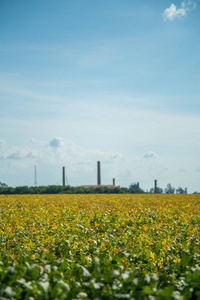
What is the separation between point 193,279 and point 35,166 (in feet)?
216

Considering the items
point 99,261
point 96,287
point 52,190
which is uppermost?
point 99,261

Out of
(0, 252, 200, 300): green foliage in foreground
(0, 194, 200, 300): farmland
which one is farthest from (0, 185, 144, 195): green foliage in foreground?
(0, 252, 200, 300): green foliage in foreground

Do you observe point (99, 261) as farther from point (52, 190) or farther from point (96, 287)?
point (52, 190)

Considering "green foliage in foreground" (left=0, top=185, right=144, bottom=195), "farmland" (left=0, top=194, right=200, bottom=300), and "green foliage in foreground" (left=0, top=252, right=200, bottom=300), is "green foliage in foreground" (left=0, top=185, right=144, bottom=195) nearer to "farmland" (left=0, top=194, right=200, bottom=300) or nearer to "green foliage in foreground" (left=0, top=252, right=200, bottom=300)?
"farmland" (left=0, top=194, right=200, bottom=300)

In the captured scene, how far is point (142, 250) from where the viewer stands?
23.9 feet

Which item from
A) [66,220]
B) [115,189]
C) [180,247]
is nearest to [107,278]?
[180,247]

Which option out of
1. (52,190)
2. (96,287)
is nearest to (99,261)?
(96,287)

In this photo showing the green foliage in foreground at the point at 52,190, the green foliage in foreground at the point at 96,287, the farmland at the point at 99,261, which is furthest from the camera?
the green foliage in foreground at the point at 52,190

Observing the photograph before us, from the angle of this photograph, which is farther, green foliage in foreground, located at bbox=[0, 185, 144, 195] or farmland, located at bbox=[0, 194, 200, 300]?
green foliage in foreground, located at bbox=[0, 185, 144, 195]

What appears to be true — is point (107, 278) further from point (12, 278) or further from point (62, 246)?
point (62, 246)

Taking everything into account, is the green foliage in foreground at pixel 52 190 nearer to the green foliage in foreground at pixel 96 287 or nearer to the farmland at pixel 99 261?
the farmland at pixel 99 261

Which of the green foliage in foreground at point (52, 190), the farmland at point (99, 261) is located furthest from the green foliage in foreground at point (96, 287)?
the green foliage in foreground at point (52, 190)

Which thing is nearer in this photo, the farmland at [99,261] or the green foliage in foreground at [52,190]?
the farmland at [99,261]

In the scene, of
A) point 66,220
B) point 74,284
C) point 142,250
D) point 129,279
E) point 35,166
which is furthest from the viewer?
point 35,166
